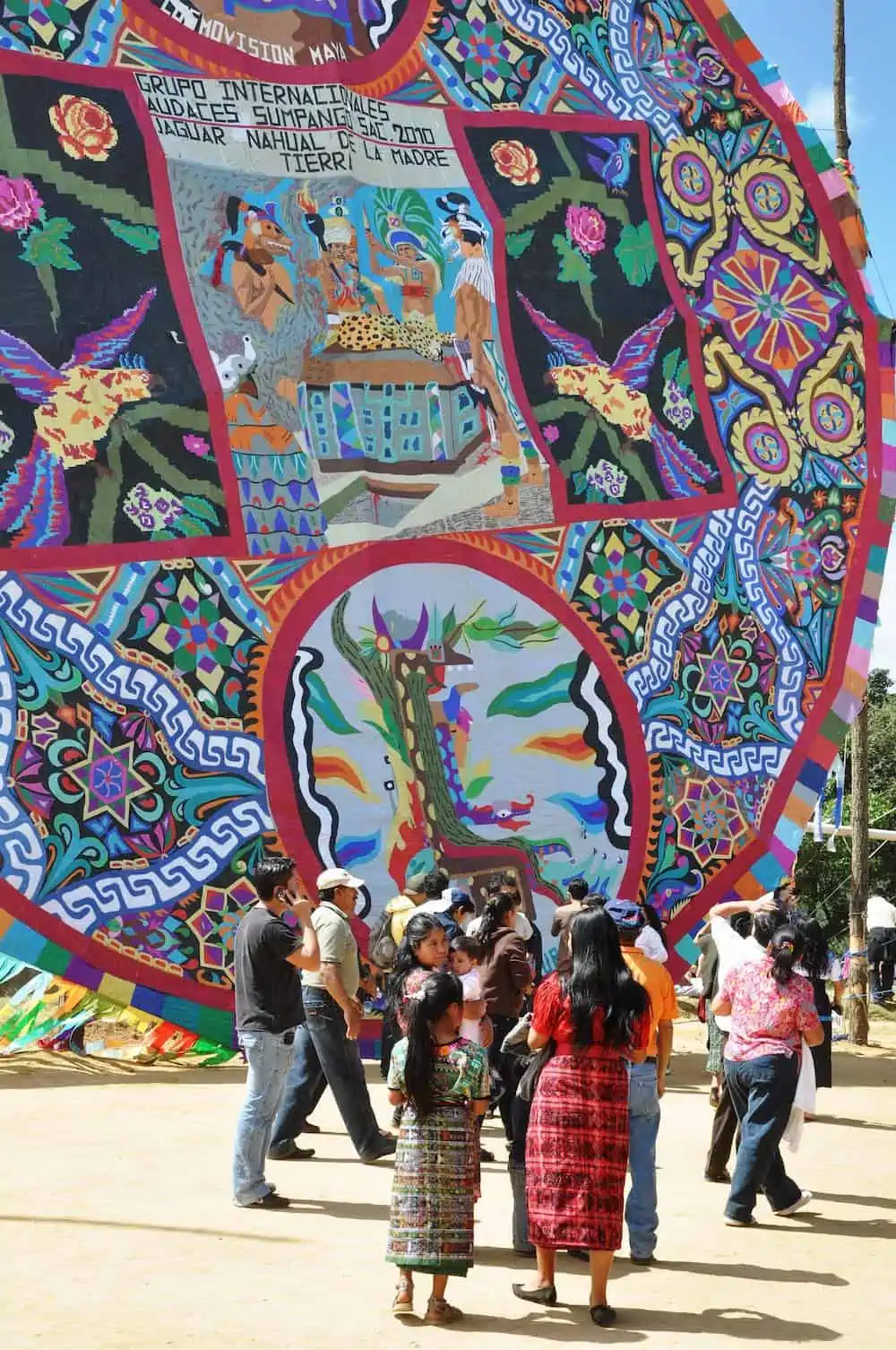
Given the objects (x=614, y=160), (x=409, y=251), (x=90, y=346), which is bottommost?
(x=90, y=346)

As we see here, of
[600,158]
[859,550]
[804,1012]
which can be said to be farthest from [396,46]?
[804,1012]

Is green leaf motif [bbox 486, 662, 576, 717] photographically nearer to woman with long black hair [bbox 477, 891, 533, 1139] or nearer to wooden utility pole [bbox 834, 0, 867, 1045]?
wooden utility pole [bbox 834, 0, 867, 1045]

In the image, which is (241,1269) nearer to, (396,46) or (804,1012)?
(804,1012)

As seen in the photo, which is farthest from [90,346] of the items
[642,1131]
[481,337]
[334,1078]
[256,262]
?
[642,1131]

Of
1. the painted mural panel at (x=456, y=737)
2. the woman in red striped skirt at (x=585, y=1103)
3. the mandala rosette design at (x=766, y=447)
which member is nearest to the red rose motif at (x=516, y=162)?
the mandala rosette design at (x=766, y=447)

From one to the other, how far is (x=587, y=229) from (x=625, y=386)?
132 cm

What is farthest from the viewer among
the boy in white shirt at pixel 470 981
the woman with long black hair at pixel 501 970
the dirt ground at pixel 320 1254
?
the woman with long black hair at pixel 501 970

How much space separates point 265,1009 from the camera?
7.05 metres

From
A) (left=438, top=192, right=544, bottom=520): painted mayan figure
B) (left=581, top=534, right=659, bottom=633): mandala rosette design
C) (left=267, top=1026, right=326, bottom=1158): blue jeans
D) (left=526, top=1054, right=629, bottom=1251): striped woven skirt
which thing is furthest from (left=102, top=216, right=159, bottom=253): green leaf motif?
(left=526, top=1054, right=629, bottom=1251): striped woven skirt

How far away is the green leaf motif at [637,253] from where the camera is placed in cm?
1395

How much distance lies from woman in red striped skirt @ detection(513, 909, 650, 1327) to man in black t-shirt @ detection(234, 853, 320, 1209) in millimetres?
1588

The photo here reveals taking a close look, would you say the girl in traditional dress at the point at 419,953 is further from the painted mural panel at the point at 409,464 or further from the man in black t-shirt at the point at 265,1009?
the painted mural panel at the point at 409,464

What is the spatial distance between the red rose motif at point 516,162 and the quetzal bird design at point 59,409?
3323 mm

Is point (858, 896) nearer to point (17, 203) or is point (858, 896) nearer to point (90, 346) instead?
point (90, 346)
